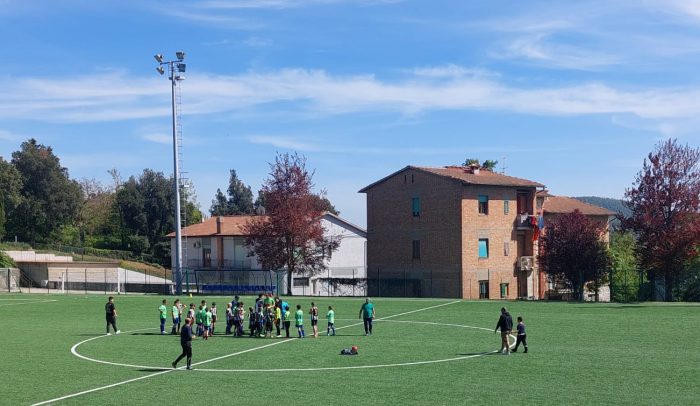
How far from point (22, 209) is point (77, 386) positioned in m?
84.5

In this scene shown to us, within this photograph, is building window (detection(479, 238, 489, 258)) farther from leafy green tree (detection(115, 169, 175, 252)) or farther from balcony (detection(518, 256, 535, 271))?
leafy green tree (detection(115, 169, 175, 252))

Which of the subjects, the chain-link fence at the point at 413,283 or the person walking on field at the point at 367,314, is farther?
the chain-link fence at the point at 413,283

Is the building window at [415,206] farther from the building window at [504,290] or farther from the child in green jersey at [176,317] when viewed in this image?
the child in green jersey at [176,317]

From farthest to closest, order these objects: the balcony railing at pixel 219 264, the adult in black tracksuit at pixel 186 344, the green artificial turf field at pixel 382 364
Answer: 1. the balcony railing at pixel 219 264
2. the adult in black tracksuit at pixel 186 344
3. the green artificial turf field at pixel 382 364

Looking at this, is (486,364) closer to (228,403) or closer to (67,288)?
(228,403)

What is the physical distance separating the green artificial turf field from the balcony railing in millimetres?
40131

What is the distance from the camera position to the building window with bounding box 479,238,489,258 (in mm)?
66250

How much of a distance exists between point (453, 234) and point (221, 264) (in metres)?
30.5

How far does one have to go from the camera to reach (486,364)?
84.7 feet

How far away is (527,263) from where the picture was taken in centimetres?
6969

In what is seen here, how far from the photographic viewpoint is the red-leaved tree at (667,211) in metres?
51.7

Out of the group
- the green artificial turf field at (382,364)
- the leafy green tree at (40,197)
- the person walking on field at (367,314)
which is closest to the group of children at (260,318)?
the green artificial turf field at (382,364)

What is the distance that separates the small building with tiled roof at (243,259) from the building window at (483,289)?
13.3 meters

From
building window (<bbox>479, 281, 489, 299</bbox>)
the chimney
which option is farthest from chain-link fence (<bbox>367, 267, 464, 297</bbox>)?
the chimney
